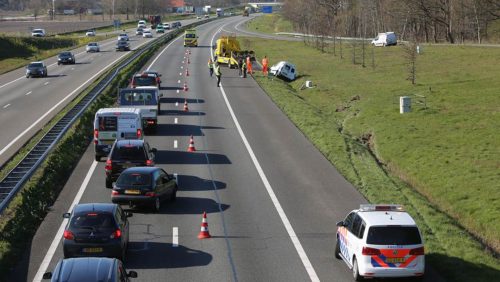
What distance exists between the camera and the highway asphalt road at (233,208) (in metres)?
20.6

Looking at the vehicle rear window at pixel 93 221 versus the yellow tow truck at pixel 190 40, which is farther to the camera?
the yellow tow truck at pixel 190 40

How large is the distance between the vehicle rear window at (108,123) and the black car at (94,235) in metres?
13.9

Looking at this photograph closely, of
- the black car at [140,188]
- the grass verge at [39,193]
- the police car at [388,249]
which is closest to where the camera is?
the police car at [388,249]

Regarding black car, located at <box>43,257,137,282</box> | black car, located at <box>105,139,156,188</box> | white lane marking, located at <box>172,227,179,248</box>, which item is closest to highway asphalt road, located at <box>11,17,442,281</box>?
white lane marking, located at <box>172,227,179,248</box>

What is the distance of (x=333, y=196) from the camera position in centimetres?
2853

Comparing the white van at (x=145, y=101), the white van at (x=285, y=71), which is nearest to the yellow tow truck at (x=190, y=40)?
the white van at (x=285, y=71)

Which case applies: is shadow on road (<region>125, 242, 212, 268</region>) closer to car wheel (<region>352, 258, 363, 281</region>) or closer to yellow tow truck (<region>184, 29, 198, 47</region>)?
car wheel (<region>352, 258, 363, 281</region>)

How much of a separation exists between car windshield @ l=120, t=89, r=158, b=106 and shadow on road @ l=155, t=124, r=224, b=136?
5.67 feet

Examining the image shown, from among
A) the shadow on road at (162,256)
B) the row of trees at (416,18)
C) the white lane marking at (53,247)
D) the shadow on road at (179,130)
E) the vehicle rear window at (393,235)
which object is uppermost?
the row of trees at (416,18)

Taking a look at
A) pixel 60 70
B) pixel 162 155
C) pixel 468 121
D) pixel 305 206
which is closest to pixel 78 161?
pixel 162 155

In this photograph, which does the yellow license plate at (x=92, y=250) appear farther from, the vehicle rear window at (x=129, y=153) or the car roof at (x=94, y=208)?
the vehicle rear window at (x=129, y=153)

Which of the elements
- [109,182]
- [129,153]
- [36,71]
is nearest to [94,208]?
[109,182]

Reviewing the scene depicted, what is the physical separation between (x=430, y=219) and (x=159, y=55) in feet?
228

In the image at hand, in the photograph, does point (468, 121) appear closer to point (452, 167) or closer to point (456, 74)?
point (452, 167)
